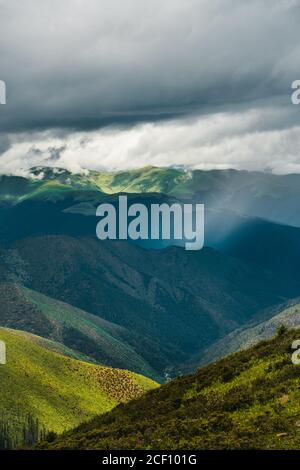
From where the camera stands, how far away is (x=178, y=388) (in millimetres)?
99375

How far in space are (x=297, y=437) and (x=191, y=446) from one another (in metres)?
11.2

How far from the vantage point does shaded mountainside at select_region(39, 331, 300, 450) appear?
6831cm

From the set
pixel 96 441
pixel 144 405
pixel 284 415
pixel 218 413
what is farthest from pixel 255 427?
pixel 144 405

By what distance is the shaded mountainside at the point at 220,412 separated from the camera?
6831cm

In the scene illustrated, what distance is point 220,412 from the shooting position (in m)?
79.2

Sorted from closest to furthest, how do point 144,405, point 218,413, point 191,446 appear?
point 191,446
point 218,413
point 144,405

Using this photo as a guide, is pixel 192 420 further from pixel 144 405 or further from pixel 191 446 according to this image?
pixel 144 405
